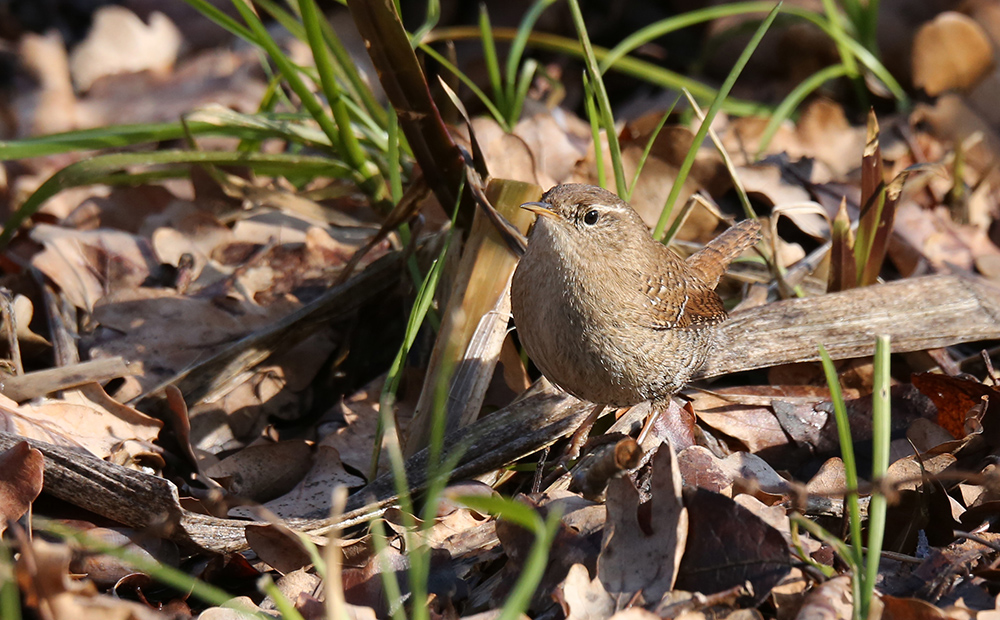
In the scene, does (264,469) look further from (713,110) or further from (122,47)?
(122,47)

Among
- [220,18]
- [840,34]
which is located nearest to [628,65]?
[840,34]

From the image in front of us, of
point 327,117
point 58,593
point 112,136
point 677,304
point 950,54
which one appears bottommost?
point 58,593

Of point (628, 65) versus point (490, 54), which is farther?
point (628, 65)

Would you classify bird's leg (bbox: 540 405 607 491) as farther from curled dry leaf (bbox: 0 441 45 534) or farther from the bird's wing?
curled dry leaf (bbox: 0 441 45 534)

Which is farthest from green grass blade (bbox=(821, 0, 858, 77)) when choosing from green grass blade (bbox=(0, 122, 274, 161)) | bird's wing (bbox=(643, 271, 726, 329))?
green grass blade (bbox=(0, 122, 274, 161))

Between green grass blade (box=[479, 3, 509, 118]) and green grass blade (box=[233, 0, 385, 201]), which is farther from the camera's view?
green grass blade (box=[479, 3, 509, 118])

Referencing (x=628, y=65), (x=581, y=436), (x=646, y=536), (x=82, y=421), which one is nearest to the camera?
(x=646, y=536)
